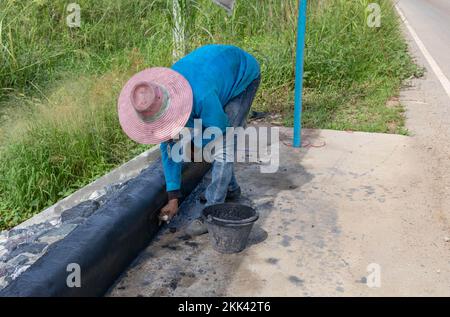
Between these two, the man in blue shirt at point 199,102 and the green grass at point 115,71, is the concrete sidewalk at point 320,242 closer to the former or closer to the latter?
the man in blue shirt at point 199,102

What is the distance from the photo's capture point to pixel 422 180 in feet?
15.1

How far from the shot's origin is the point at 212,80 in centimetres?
333

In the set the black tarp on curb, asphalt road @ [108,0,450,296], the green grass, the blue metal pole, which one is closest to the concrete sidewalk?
asphalt road @ [108,0,450,296]

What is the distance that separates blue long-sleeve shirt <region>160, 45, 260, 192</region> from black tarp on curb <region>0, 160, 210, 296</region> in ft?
0.80

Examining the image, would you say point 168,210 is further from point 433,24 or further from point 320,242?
point 433,24

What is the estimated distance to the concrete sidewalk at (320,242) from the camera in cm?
305

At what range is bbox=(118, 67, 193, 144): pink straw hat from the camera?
2.93 m

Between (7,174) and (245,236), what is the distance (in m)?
2.86

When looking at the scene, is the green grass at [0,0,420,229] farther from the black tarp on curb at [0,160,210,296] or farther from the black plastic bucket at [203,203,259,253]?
the black plastic bucket at [203,203,259,253]

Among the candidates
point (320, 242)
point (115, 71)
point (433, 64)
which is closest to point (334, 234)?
point (320, 242)

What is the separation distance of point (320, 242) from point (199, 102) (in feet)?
4.17

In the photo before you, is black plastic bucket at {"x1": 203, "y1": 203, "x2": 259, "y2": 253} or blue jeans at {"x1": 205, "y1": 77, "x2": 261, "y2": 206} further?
blue jeans at {"x1": 205, "y1": 77, "x2": 261, "y2": 206}
